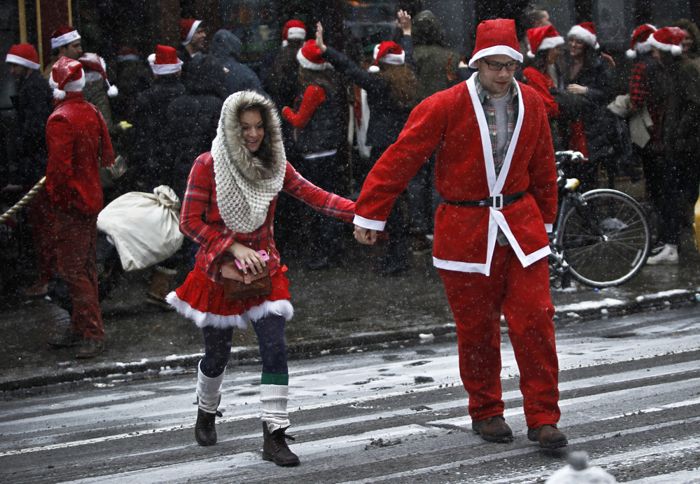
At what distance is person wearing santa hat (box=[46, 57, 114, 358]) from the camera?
9859 millimetres

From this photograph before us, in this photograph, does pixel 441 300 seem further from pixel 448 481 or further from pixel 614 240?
pixel 448 481

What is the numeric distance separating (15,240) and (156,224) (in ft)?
8.72

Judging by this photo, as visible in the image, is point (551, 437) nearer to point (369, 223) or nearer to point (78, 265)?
point (369, 223)

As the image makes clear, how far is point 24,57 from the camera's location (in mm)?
12555

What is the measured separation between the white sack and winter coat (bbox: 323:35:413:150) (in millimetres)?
2383

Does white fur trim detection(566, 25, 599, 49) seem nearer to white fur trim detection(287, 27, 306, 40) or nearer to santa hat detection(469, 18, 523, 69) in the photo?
white fur trim detection(287, 27, 306, 40)

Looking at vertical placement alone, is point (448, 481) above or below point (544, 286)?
below

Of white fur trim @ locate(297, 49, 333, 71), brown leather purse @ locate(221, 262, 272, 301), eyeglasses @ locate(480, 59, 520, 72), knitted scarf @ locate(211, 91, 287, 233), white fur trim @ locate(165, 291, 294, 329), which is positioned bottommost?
white fur trim @ locate(165, 291, 294, 329)

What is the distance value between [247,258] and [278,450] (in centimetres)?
91

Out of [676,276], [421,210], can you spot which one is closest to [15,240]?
[421,210]

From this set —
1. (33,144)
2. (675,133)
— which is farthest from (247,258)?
(675,133)

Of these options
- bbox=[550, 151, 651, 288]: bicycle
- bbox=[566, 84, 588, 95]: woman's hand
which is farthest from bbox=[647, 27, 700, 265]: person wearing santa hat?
bbox=[566, 84, 588, 95]: woman's hand

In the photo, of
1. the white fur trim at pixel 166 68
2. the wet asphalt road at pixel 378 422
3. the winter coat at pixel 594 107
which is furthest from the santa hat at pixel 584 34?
the white fur trim at pixel 166 68

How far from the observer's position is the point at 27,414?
8.38m
